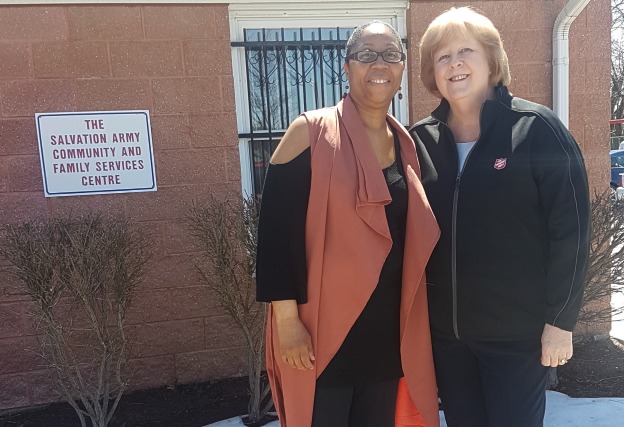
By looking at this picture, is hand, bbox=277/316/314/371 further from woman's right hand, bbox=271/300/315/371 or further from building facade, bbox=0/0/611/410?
building facade, bbox=0/0/611/410

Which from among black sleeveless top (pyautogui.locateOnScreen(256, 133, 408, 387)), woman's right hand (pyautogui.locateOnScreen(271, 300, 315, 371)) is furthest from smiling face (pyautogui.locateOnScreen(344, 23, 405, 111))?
woman's right hand (pyautogui.locateOnScreen(271, 300, 315, 371))

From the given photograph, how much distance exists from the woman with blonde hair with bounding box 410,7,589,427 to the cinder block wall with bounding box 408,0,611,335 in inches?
79.5

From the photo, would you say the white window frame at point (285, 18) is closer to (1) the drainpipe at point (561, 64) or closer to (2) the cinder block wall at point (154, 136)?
(2) the cinder block wall at point (154, 136)

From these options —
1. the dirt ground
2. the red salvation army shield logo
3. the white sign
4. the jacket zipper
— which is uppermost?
the white sign

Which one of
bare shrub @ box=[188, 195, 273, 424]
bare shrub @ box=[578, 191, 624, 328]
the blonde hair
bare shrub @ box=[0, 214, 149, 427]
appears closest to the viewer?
the blonde hair

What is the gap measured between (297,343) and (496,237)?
31.5 inches

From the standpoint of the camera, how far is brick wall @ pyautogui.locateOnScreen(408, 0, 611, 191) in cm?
399

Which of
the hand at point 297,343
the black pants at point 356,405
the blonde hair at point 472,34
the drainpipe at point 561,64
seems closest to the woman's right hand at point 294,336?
the hand at point 297,343

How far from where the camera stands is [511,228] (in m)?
1.82

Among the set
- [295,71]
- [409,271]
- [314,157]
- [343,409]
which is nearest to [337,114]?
[314,157]

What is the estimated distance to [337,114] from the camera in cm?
191

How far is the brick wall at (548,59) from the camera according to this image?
3986 mm

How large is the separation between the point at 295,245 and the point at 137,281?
7.07ft

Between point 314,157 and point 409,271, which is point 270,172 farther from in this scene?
point 409,271
